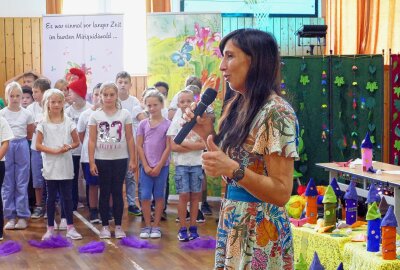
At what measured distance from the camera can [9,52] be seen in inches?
343

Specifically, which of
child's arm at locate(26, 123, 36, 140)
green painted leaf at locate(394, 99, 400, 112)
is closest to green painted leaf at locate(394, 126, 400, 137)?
green painted leaf at locate(394, 99, 400, 112)

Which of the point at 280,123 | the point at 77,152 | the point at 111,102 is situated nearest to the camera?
the point at 280,123

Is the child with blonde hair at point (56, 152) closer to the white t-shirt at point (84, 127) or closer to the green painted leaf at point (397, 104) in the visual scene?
the white t-shirt at point (84, 127)

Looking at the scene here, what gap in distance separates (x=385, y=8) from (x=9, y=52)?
446 centimetres

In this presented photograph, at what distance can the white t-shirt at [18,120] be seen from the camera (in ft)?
20.8

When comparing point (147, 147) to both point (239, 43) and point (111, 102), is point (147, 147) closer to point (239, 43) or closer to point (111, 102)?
point (111, 102)

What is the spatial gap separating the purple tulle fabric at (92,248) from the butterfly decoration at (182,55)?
2.64 m

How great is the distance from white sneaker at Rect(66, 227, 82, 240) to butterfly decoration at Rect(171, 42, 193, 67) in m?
2.43

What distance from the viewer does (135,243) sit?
18.0ft

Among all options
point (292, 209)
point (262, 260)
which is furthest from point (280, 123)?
point (292, 209)

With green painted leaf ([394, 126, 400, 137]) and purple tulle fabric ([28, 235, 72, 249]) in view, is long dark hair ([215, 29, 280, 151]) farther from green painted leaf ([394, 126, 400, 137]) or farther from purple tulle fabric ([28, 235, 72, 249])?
green painted leaf ([394, 126, 400, 137])

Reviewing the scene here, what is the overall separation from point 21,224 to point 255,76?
15.1ft

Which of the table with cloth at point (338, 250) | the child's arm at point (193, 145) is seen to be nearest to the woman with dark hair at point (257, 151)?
the table with cloth at point (338, 250)

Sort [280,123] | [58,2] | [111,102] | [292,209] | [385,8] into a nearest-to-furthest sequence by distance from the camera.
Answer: [280,123] < [292,209] < [111,102] < [385,8] < [58,2]
